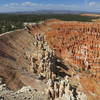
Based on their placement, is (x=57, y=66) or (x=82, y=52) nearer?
(x=57, y=66)

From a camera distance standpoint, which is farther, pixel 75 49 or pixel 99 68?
pixel 75 49

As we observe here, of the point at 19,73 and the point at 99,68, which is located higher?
the point at 19,73

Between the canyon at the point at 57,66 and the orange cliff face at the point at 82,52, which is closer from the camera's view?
the canyon at the point at 57,66

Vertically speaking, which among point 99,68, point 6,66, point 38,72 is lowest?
point 99,68

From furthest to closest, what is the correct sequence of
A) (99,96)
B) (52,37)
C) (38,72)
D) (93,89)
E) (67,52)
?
(52,37) < (67,52) < (38,72) < (93,89) < (99,96)

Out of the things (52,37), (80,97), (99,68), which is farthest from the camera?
(52,37)

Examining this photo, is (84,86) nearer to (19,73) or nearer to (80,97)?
(80,97)

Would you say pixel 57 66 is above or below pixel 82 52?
above

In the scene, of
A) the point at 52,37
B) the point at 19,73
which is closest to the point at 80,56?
the point at 52,37
